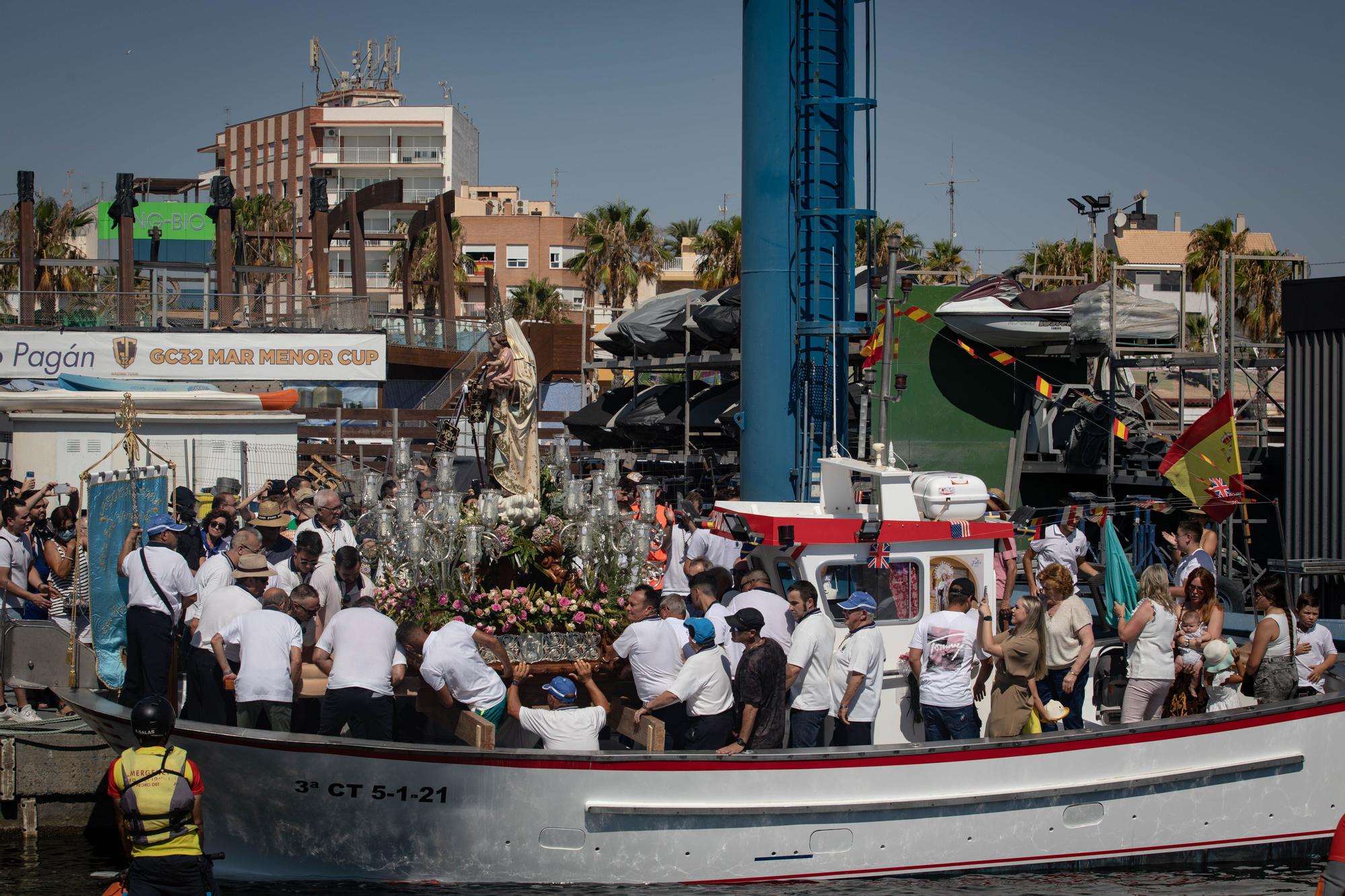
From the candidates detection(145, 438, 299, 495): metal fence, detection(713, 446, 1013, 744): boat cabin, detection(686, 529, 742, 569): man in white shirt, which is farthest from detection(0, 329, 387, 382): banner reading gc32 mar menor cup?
detection(713, 446, 1013, 744): boat cabin

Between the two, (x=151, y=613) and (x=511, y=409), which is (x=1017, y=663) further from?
(x=151, y=613)

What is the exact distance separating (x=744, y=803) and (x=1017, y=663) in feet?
6.73

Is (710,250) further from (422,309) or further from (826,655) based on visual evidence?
(826,655)

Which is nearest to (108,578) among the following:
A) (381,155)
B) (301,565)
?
(301,565)

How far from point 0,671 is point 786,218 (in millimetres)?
9295

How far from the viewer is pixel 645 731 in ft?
28.7

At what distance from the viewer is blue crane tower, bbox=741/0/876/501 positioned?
1505 cm

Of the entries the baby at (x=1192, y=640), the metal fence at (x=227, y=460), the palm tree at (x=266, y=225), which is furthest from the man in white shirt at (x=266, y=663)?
the palm tree at (x=266, y=225)

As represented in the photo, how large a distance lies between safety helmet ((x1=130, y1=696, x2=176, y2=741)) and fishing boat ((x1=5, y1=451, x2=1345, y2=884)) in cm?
197

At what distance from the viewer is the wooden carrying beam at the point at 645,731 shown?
28.2 ft

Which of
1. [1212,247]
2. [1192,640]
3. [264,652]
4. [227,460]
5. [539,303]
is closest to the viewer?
[264,652]

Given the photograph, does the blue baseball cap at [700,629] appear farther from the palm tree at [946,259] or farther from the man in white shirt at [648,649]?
the palm tree at [946,259]

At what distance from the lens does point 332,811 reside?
8648 millimetres

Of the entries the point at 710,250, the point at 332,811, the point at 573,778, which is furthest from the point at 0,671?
Answer: the point at 710,250
